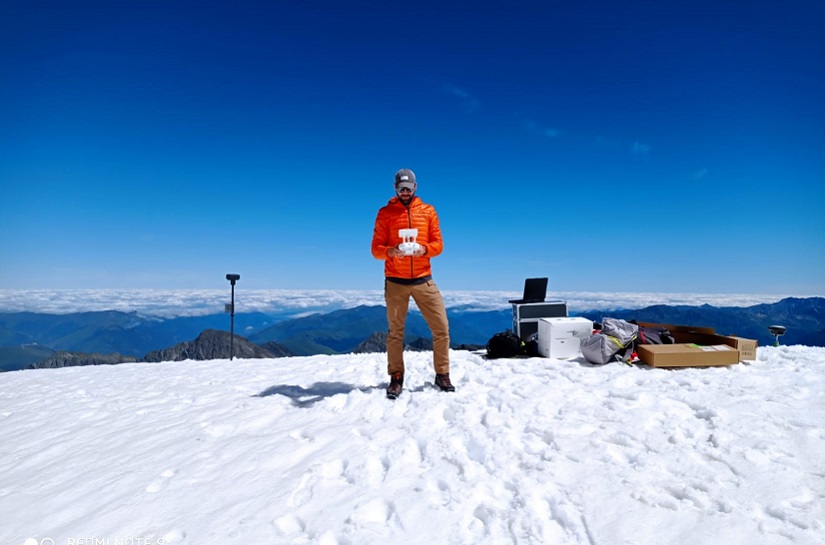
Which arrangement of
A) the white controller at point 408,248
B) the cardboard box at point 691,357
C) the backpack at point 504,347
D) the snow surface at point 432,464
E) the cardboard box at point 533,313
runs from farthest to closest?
1. the cardboard box at point 533,313
2. the backpack at point 504,347
3. the cardboard box at point 691,357
4. the white controller at point 408,248
5. the snow surface at point 432,464

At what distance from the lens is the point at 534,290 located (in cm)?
851

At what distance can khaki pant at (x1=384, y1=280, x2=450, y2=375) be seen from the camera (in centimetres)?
509

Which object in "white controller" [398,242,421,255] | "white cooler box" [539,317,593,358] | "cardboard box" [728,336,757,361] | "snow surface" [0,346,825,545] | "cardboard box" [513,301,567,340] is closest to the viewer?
"snow surface" [0,346,825,545]

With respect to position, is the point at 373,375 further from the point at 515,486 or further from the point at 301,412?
the point at 515,486

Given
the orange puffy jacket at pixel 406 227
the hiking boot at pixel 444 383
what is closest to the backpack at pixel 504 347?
the hiking boot at pixel 444 383

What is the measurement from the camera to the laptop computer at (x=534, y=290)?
8406 millimetres

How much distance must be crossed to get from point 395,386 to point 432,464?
2000 millimetres

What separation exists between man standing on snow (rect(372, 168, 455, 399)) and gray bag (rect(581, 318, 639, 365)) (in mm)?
2867

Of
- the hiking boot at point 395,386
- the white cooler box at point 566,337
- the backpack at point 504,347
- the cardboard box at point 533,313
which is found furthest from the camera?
the cardboard box at point 533,313

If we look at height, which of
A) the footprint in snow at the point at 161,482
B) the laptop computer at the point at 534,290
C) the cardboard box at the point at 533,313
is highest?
the laptop computer at the point at 534,290

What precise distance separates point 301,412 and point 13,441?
2.76 metres

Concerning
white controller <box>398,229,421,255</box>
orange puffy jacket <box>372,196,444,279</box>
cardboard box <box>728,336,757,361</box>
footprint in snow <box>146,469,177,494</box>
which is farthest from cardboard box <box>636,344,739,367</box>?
footprint in snow <box>146,469,177,494</box>

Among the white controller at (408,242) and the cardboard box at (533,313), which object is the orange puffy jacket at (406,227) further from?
the cardboard box at (533,313)

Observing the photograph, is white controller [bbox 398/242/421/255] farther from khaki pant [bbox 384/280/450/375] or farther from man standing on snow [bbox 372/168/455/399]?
khaki pant [bbox 384/280/450/375]
